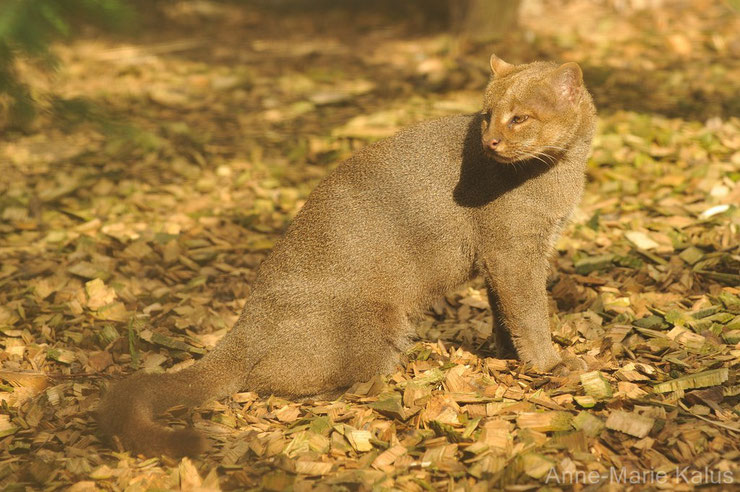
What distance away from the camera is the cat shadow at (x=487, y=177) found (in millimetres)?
5129

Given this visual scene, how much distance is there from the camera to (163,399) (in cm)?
470

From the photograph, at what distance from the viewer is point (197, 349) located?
5.70 metres

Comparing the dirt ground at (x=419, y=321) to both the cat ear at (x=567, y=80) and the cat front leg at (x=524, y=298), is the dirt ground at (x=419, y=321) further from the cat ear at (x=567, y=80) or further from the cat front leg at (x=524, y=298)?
the cat ear at (x=567, y=80)

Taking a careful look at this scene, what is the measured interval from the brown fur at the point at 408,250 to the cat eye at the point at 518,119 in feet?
0.10

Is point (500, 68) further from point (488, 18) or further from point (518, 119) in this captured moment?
point (488, 18)

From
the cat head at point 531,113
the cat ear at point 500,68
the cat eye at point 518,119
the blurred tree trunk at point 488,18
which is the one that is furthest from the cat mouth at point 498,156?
the blurred tree trunk at point 488,18

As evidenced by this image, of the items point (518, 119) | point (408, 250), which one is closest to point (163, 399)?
point (408, 250)

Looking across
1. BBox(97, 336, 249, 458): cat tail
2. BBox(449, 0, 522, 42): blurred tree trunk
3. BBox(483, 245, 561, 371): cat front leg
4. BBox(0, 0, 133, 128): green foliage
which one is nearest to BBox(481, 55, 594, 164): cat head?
BBox(483, 245, 561, 371): cat front leg

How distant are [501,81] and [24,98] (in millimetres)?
2879

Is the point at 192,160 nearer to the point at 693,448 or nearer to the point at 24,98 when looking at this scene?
the point at 24,98

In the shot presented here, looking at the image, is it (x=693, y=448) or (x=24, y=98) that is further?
(x=24, y=98)

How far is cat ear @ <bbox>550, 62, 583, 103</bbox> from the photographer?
15.8 ft

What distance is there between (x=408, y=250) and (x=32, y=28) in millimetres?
2481

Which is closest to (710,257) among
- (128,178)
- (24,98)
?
(24,98)
